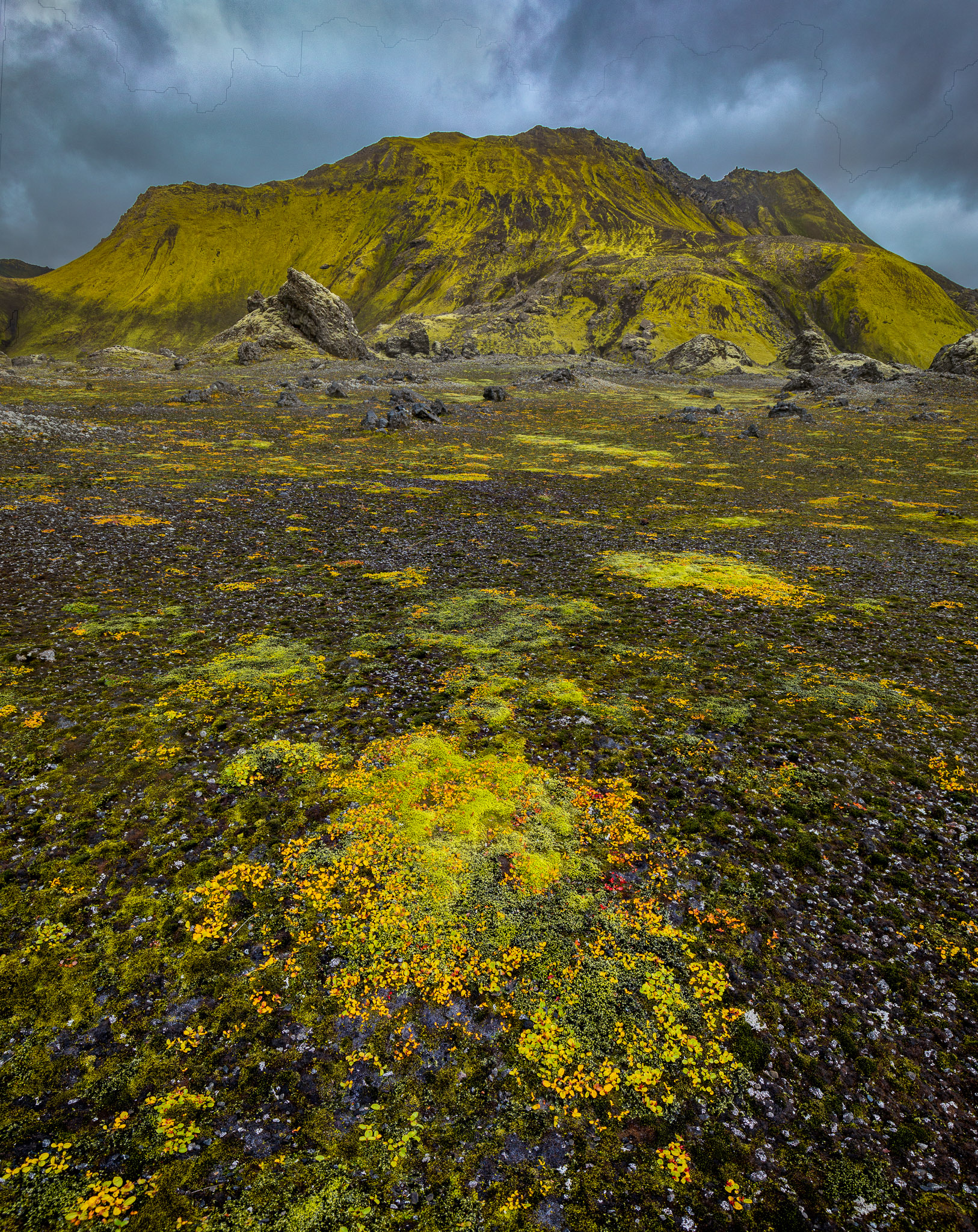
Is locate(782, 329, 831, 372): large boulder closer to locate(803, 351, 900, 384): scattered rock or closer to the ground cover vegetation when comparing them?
locate(803, 351, 900, 384): scattered rock

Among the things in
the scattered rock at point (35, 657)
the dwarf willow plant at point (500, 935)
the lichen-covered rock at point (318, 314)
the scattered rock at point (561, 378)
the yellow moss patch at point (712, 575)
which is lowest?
the dwarf willow plant at point (500, 935)

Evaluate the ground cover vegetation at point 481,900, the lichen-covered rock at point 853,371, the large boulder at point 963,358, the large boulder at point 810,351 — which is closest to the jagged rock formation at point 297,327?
the lichen-covered rock at point 853,371

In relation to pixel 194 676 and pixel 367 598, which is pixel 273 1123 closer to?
pixel 194 676

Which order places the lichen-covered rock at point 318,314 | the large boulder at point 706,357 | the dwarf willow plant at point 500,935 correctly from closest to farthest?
the dwarf willow plant at point 500,935
the lichen-covered rock at point 318,314
the large boulder at point 706,357

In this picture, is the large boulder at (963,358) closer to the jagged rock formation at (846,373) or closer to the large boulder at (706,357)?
the jagged rock formation at (846,373)

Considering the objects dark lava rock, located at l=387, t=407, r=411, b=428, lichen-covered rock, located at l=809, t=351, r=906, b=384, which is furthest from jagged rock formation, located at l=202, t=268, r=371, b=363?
lichen-covered rock, located at l=809, t=351, r=906, b=384

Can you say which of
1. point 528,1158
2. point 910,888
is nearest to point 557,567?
point 910,888

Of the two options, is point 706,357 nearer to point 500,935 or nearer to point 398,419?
point 398,419
